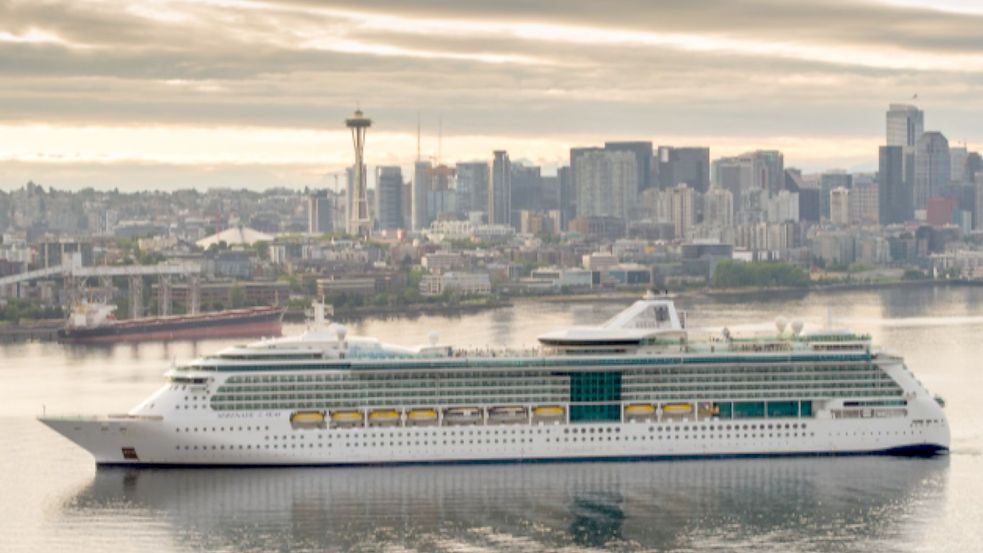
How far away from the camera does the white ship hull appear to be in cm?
2953

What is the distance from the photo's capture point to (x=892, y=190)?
441 ft

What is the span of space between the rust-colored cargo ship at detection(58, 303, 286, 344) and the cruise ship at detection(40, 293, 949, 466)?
85.2 feet

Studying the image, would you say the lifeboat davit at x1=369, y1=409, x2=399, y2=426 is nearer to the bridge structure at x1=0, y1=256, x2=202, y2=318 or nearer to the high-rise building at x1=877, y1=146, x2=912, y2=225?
the bridge structure at x1=0, y1=256, x2=202, y2=318

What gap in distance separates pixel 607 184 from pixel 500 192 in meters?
5.91

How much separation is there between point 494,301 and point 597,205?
188ft

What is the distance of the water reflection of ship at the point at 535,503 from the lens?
1006 inches

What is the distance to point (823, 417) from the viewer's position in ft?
99.2

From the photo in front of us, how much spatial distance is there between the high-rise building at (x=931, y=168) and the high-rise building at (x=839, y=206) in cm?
449

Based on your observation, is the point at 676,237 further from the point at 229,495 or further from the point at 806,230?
the point at 229,495

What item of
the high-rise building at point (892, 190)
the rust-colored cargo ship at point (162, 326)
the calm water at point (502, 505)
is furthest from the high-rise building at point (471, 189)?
the calm water at point (502, 505)

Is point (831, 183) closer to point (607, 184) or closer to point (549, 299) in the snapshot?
point (607, 184)

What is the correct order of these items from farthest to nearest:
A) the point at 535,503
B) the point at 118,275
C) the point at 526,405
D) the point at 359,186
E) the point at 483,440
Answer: the point at 359,186 → the point at 118,275 → the point at 526,405 → the point at 483,440 → the point at 535,503

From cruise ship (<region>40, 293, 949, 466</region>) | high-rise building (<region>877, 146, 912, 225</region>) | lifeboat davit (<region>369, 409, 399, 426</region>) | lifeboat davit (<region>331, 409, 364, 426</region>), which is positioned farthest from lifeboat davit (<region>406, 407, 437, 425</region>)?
high-rise building (<region>877, 146, 912, 225</region>)

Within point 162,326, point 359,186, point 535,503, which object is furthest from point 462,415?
point 359,186
